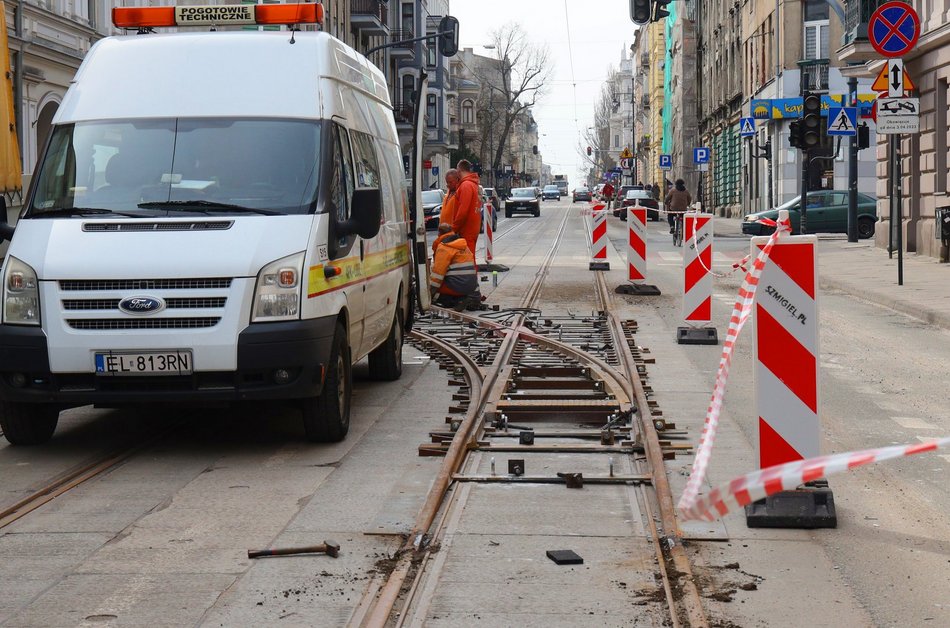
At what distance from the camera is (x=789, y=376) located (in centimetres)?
641

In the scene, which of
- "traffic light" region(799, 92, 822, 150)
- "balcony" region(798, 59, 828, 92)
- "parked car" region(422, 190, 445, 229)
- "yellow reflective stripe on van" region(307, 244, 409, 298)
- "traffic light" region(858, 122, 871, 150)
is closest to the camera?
"yellow reflective stripe on van" region(307, 244, 409, 298)

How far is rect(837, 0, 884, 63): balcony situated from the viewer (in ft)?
100

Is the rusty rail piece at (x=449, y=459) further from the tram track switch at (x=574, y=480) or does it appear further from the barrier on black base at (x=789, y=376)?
the barrier on black base at (x=789, y=376)

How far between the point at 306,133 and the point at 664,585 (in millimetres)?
4546

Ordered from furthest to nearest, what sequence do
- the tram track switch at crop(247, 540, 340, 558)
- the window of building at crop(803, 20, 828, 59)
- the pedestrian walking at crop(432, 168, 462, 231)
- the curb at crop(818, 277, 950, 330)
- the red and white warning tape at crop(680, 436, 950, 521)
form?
the window of building at crop(803, 20, 828, 59)
the pedestrian walking at crop(432, 168, 462, 231)
the curb at crop(818, 277, 950, 330)
the tram track switch at crop(247, 540, 340, 558)
the red and white warning tape at crop(680, 436, 950, 521)

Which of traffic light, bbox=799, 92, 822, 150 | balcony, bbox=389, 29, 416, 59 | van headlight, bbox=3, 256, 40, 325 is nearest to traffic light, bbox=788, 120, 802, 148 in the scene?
traffic light, bbox=799, 92, 822, 150

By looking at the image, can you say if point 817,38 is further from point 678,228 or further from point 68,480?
point 68,480

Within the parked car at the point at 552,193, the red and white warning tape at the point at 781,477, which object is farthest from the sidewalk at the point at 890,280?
the parked car at the point at 552,193

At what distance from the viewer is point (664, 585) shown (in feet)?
17.1

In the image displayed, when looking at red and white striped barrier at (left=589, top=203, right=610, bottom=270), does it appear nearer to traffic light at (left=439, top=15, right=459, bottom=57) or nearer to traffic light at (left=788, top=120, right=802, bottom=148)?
traffic light at (left=788, top=120, right=802, bottom=148)

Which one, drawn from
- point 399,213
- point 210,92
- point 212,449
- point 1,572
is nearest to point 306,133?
point 210,92

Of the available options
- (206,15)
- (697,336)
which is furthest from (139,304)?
(697,336)

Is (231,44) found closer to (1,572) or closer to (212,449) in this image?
(212,449)

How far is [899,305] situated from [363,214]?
11428mm
